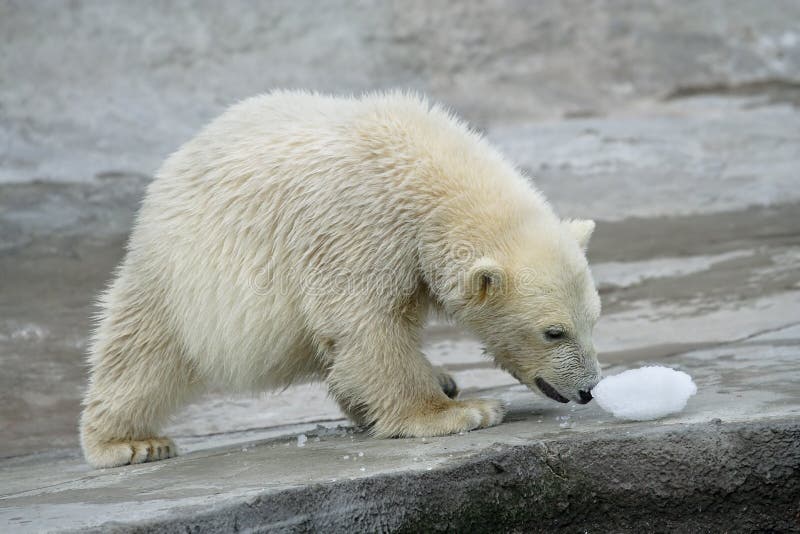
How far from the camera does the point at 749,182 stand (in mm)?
9297

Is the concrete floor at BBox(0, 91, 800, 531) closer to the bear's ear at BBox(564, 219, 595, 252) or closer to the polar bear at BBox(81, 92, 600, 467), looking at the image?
the polar bear at BBox(81, 92, 600, 467)

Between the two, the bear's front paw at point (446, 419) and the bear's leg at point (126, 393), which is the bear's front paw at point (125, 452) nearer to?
the bear's leg at point (126, 393)

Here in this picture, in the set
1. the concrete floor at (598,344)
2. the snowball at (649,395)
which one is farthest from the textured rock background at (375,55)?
the snowball at (649,395)

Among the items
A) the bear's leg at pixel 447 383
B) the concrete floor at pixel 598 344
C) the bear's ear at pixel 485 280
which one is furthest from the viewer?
the bear's leg at pixel 447 383

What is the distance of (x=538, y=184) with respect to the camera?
32.0 feet

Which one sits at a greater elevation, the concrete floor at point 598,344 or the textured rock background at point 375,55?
the textured rock background at point 375,55

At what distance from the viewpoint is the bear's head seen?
408cm

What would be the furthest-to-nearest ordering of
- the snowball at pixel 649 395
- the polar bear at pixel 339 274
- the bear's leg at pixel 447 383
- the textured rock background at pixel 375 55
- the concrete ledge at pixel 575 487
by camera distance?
the textured rock background at pixel 375 55, the bear's leg at pixel 447 383, the polar bear at pixel 339 274, the snowball at pixel 649 395, the concrete ledge at pixel 575 487

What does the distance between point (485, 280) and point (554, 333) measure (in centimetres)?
32

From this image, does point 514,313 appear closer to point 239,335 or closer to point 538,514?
point 538,514

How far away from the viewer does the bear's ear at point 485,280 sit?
4027mm

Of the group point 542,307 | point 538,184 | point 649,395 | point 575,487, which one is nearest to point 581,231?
point 542,307

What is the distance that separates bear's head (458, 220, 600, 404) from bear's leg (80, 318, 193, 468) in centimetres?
126

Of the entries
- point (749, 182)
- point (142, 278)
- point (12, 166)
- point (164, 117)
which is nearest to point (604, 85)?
point (749, 182)
